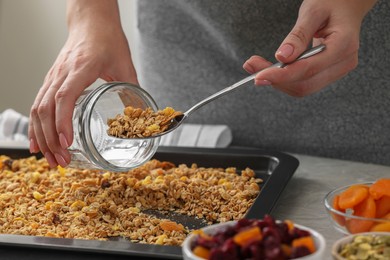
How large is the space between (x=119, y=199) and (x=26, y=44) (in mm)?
2130

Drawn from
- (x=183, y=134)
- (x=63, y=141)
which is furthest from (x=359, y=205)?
(x=183, y=134)

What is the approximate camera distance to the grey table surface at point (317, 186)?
126 cm

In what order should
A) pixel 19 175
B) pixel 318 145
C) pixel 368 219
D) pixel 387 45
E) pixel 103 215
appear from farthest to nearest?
pixel 318 145, pixel 387 45, pixel 19 175, pixel 103 215, pixel 368 219

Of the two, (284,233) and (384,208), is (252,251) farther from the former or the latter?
(384,208)

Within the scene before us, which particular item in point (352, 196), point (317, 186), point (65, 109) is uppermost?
point (65, 109)

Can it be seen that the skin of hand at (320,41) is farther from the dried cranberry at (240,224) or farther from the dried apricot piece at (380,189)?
the dried cranberry at (240,224)

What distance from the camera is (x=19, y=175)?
1.52 m

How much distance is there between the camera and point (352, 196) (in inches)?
41.8

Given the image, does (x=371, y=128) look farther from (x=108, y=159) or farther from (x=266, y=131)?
(x=108, y=159)

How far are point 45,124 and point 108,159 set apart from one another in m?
0.14

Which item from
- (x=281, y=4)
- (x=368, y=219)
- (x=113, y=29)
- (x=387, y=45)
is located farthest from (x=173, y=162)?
(x=368, y=219)

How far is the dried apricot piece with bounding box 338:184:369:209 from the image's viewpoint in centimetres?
105

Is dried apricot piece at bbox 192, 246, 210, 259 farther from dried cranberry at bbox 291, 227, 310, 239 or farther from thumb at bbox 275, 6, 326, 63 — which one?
thumb at bbox 275, 6, 326, 63

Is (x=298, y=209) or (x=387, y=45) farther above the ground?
(x=387, y=45)
